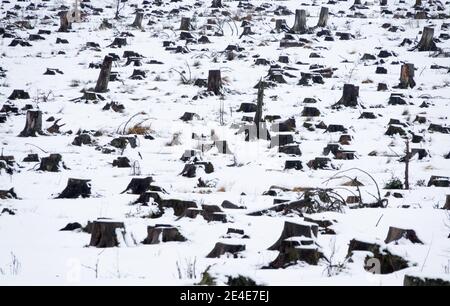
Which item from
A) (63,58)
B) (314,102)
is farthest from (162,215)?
(63,58)

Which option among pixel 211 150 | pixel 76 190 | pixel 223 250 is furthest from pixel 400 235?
pixel 211 150

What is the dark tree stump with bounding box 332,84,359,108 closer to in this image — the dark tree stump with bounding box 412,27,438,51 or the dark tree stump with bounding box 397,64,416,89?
the dark tree stump with bounding box 397,64,416,89

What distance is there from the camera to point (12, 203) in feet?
27.0

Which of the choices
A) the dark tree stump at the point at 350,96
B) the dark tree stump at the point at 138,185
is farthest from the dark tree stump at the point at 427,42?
the dark tree stump at the point at 138,185

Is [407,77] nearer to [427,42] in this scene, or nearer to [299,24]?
[427,42]

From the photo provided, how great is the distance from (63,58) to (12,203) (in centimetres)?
1193

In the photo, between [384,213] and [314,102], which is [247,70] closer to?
[314,102]

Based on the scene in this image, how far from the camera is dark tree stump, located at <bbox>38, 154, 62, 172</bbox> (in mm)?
10312

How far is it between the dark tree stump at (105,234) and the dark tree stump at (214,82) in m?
9.96

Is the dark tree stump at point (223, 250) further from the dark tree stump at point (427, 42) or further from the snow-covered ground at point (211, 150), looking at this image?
the dark tree stump at point (427, 42)

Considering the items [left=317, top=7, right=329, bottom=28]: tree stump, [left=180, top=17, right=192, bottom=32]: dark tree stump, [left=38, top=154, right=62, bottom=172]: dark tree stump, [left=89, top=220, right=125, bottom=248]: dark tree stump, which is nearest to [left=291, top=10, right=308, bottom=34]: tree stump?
[left=317, top=7, right=329, bottom=28]: tree stump

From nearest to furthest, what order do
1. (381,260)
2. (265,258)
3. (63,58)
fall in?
(381,260)
(265,258)
(63,58)

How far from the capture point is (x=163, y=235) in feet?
21.1
